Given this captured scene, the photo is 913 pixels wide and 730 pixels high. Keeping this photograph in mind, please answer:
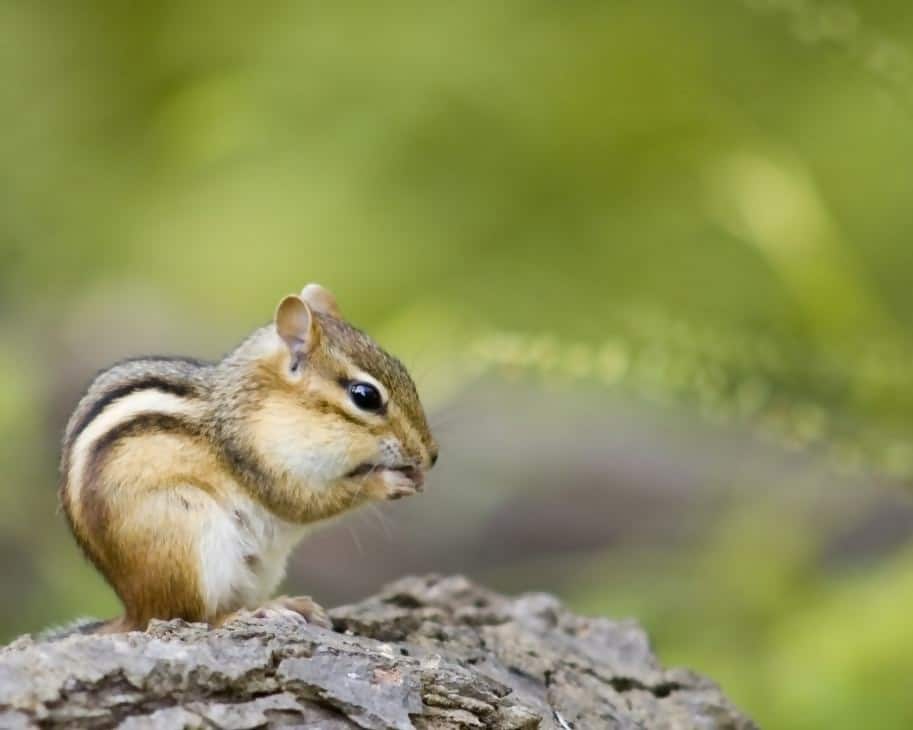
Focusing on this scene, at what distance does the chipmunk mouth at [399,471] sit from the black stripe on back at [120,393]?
1.17 ft

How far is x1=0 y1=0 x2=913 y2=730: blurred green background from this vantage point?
4715mm

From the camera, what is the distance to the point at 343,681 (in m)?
2.20

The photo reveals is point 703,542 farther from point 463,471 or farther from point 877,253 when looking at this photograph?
point 877,253

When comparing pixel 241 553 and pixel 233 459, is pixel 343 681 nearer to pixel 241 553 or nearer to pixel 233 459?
pixel 241 553

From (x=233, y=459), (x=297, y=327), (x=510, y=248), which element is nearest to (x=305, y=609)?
(x=233, y=459)

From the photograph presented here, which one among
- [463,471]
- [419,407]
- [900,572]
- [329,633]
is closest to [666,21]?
[463,471]

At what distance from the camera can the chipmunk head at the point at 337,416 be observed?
289cm

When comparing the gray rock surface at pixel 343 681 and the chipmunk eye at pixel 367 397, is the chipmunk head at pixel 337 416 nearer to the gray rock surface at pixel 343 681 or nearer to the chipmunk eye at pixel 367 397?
the chipmunk eye at pixel 367 397

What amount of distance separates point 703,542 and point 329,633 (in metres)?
2.76

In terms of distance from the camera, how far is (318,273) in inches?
231

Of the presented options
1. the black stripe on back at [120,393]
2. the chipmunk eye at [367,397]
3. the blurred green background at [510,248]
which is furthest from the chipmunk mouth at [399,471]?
the blurred green background at [510,248]

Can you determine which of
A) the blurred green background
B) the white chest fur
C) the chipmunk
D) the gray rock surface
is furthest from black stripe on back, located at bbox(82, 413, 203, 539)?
the blurred green background

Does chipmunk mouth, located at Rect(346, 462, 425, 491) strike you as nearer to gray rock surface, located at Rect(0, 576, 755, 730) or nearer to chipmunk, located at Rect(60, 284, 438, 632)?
chipmunk, located at Rect(60, 284, 438, 632)

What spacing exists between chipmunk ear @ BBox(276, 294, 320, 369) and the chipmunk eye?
134 millimetres
